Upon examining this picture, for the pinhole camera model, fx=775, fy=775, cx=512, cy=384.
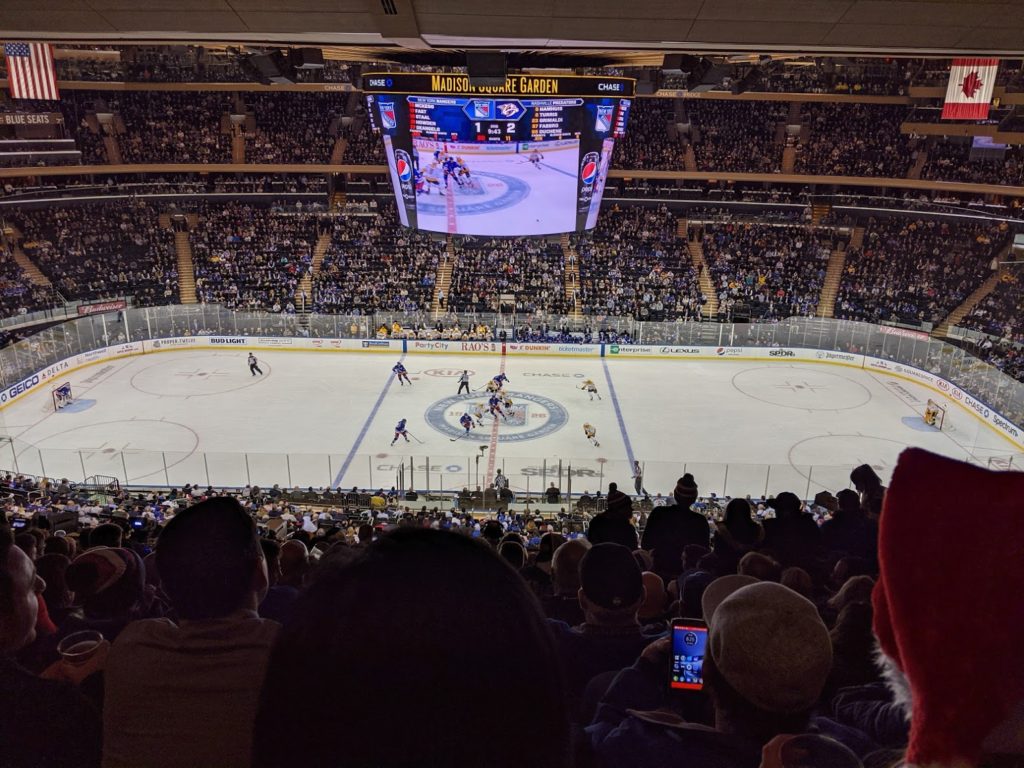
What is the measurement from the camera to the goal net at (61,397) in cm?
2709

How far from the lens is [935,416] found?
85.8 feet

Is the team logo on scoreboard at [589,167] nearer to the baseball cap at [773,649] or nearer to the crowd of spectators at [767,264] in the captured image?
the crowd of spectators at [767,264]

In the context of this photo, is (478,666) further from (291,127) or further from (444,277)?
(291,127)

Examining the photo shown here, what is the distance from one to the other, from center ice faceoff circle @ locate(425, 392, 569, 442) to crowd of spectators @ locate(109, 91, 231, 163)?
25.3m

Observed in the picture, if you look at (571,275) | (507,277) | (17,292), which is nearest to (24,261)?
(17,292)

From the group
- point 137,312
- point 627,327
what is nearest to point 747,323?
point 627,327

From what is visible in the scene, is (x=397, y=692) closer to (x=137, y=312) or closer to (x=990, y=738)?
(x=990, y=738)

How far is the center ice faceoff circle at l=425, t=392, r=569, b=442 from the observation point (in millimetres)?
25219

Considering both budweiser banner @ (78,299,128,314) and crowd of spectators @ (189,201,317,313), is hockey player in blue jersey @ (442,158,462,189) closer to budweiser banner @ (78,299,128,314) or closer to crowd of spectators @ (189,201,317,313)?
crowd of spectators @ (189,201,317,313)

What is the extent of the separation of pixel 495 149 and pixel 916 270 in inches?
900

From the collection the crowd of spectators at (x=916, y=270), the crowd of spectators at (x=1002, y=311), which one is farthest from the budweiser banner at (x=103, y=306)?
the crowd of spectators at (x=1002, y=311)

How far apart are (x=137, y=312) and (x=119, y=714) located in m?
36.2

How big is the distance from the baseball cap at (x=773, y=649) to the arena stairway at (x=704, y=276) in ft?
121

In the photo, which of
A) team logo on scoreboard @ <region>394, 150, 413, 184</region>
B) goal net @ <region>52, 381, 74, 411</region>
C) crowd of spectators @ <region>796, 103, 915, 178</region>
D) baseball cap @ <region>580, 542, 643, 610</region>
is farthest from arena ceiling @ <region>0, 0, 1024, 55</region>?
crowd of spectators @ <region>796, 103, 915, 178</region>
